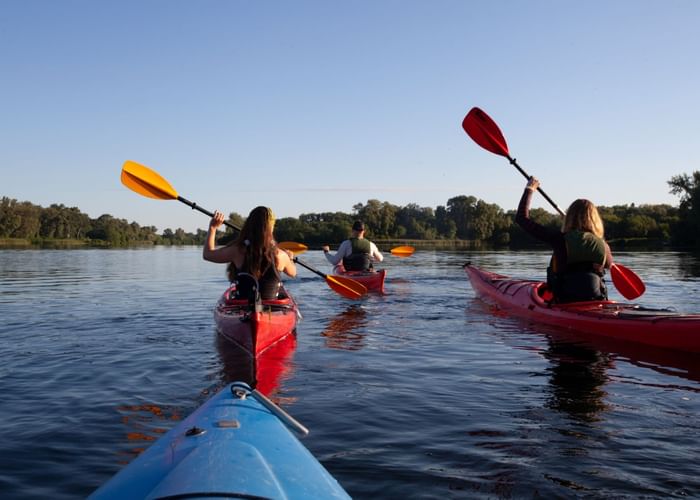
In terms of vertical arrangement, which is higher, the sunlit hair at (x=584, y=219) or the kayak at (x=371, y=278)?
the sunlit hair at (x=584, y=219)

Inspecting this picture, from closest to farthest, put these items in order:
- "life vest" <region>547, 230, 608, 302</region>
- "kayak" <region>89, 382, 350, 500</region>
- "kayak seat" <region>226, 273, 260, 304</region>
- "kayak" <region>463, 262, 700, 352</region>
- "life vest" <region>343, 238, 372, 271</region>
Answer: "kayak" <region>89, 382, 350, 500</region> < "kayak seat" <region>226, 273, 260, 304</region> < "kayak" <region>463, 262, 700, 352</region> < "life vest" <region>547, 230, 608, 302</region> < "life vest" <region>343, 238, 372, 271</region>

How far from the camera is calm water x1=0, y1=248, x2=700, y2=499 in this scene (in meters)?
3.14

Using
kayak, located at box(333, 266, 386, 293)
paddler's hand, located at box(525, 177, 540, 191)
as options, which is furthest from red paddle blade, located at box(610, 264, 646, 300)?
kayak, located at box(333, 266, 386, 293)

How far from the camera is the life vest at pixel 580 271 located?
7.32 meters

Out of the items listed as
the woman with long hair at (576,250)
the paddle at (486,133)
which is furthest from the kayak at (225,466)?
the paddle at (486,133)

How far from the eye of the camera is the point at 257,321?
559 centimetres

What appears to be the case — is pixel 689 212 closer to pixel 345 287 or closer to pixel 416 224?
pixel 345 287

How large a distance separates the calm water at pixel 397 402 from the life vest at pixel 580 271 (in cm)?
76

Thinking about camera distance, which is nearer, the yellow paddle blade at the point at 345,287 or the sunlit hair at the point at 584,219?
the sunlit hair at the point at 584,219

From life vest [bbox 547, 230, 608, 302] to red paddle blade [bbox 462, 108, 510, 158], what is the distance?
257cm

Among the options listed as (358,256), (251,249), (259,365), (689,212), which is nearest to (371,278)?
(358,256)

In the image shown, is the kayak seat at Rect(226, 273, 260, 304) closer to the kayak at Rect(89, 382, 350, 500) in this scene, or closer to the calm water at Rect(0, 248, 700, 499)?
the calm water at Rect(0, 248, 700, 499)

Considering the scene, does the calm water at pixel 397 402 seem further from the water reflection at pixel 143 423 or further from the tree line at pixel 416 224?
the tree line at pixel 416 224

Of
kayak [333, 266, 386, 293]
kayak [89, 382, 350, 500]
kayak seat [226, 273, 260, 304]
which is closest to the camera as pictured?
kayak [89, 382, 350, 500]
